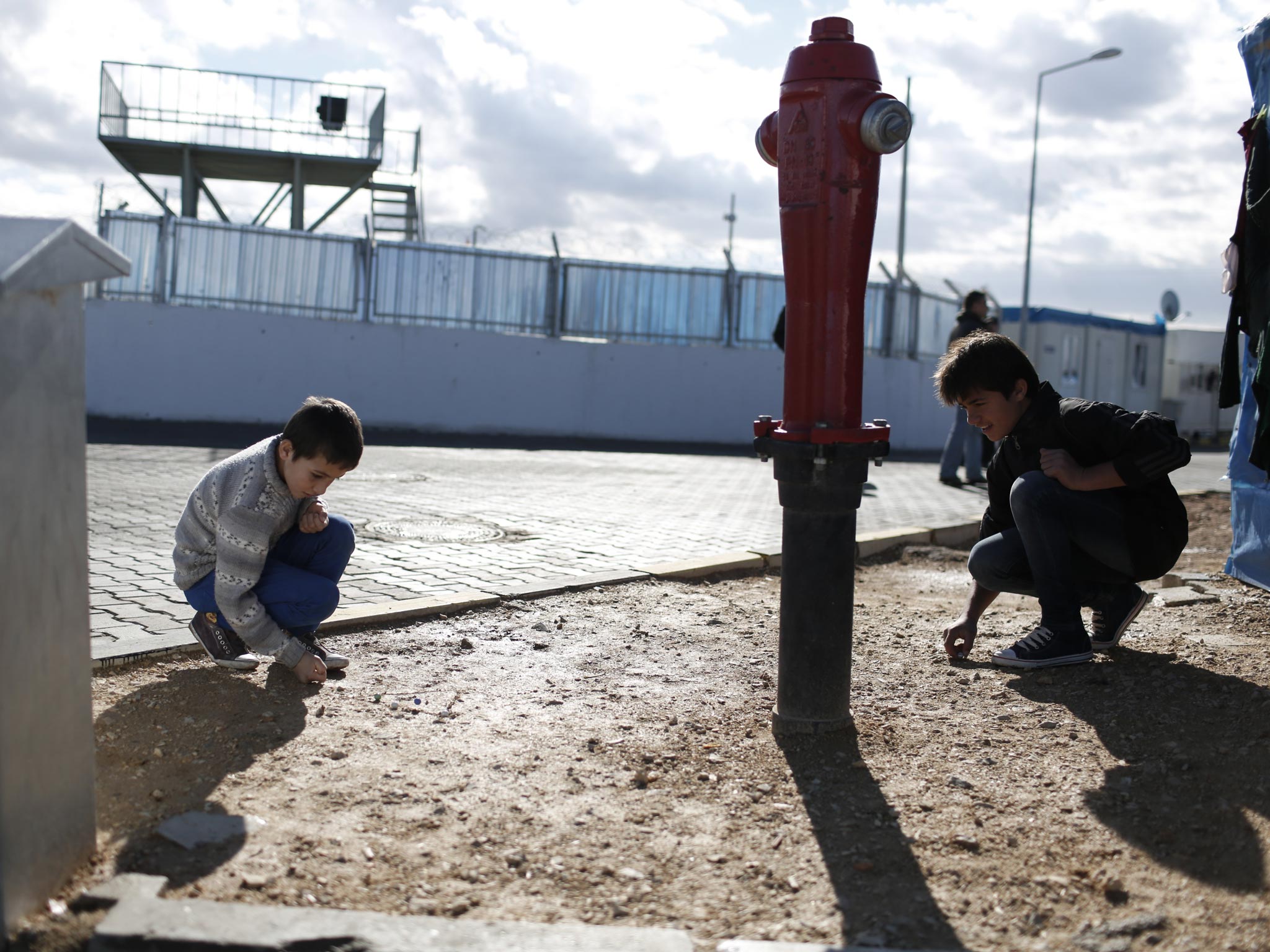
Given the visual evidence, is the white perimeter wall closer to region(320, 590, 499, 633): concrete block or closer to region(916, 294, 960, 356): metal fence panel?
region(916, 294, 960, 356): metal fence panel

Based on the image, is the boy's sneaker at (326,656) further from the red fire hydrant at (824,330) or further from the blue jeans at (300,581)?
the red fire hydrant at (824,330)

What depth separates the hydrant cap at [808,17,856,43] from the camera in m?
2.85

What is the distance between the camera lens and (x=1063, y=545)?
3668mm

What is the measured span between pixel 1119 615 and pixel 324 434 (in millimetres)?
2776

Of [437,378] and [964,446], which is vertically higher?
[437,378]

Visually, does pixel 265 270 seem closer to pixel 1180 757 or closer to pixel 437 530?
pixel 437 530

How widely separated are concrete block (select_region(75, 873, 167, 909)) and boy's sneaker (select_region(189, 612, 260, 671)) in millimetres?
1428

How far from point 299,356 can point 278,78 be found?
20.3ft

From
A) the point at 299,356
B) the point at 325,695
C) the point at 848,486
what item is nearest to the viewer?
the point at 848,486

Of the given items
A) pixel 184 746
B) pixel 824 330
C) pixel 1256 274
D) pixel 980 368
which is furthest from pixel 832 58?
pixel 1256 274

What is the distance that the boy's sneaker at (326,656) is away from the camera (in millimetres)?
3553

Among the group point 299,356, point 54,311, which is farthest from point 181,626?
point 299,356

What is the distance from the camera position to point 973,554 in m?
3.97

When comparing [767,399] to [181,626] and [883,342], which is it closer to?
[883,342]
